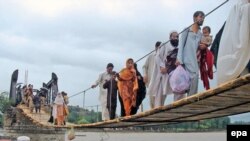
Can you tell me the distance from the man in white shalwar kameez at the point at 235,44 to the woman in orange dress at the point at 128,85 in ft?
7.26

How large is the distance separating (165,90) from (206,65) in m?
0.85

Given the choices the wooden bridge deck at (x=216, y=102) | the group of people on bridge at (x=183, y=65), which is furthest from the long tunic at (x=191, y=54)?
the wooden bridge deck at (x=216, y=102)

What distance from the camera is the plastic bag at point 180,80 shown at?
15.8ft

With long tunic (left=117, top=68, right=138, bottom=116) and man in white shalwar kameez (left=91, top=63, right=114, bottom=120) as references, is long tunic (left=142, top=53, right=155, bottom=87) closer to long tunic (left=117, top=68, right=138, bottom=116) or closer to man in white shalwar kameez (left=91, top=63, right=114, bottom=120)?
long tunic (left=117, top=68, right=138, bottom=116)

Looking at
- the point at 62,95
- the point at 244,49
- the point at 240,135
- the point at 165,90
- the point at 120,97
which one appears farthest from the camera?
the point at 62,95

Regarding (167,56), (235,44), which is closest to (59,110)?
(167,56)

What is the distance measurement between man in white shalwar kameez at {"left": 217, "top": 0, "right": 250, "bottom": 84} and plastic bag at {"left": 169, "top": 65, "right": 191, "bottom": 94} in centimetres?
75

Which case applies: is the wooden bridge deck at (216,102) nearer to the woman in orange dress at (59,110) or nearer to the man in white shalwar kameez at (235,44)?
the man in white shalwar kameez at (235,44)

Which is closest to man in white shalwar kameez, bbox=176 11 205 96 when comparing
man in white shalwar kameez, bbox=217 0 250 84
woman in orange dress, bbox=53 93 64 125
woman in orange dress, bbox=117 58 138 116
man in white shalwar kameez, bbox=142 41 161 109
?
man in white shalwar kameez, bbox=217 0 250 84

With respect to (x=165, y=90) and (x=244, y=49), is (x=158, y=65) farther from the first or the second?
(x=244, y=49)

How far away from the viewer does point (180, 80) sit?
16.0ft

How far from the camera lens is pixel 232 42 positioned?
12.7ft

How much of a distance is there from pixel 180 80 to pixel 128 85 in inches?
62.3

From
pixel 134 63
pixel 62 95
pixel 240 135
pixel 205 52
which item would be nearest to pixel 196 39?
pixel 205 52
